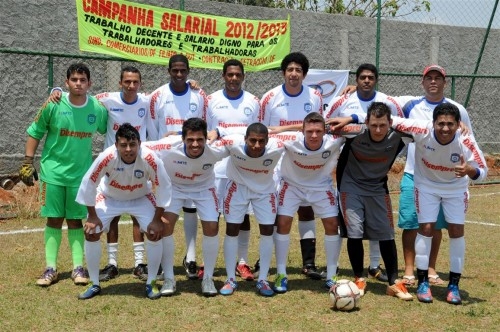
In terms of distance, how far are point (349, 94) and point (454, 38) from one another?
37.6 ft

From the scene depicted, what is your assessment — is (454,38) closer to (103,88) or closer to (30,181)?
(103,88)

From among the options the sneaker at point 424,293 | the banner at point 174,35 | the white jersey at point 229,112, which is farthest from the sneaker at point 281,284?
the banner at point 174,35

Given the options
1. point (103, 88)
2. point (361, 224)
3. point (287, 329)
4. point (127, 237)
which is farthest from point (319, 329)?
point (103, 88)

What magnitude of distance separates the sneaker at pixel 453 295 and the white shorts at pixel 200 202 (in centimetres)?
213

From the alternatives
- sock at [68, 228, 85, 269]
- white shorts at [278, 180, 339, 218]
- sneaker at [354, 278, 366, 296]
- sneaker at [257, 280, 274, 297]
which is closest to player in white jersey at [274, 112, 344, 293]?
white shorts at [278, 180, 339, 218]

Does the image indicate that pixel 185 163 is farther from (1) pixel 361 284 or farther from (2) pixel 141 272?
(1) pixel 361 284

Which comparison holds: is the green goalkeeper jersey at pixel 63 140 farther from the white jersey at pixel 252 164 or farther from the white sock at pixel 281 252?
the white sock at pixel 281 252

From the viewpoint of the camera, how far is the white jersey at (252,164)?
6.23 metres

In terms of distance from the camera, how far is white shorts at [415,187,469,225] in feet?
20.0

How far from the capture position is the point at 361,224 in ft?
20.5

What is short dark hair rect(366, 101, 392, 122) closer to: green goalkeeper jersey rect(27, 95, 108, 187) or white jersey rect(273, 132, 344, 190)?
white jersey rect(273, 132, 344, 190)

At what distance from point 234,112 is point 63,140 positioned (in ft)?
5.47

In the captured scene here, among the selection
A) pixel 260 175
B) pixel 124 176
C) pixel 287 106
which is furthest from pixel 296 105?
pixel 124 176

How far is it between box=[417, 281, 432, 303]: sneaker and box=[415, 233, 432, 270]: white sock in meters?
0.15
